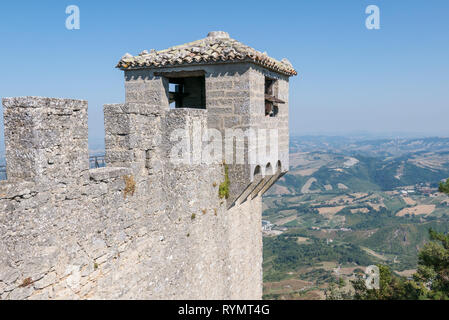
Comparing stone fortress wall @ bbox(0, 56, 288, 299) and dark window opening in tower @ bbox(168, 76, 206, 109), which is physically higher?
dark window opening in tower @ bbox(168, 76, 206, 109)

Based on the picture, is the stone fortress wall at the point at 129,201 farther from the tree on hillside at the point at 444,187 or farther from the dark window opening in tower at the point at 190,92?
the tree on hillside at the point at 444,187

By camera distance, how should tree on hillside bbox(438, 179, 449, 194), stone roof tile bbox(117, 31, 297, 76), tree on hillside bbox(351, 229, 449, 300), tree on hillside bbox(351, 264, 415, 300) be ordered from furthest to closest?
tree on hillside bbox(351, 264, 415, 300), tree on hillside bbox(351, 229, 449, 300), tree on hillside bbox(438, 179, 449, 194), stone roof tile bbox(117, 31, 297, 76)

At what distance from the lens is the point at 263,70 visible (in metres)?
10.5

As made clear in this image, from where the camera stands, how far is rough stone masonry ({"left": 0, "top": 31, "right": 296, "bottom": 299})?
5258 mm

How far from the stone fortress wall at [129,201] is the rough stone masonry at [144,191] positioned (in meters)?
0.02

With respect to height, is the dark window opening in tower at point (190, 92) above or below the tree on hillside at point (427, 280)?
above

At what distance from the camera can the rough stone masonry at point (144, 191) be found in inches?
207

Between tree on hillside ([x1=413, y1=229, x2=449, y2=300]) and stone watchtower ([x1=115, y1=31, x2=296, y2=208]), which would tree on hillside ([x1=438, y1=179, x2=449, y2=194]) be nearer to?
tree on hillside ([x1=413, y1=229, x2=449, y2=300])

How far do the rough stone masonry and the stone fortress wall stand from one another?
0.7 inches

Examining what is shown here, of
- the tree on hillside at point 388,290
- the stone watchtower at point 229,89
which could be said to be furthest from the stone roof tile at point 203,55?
the tree on hillside at point 388,290

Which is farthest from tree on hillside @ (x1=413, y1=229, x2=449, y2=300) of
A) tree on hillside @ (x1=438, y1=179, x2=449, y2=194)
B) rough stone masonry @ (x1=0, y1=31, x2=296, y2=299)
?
rough stone masonry @ (x1=0, y1=31, x2=296, y2=299)

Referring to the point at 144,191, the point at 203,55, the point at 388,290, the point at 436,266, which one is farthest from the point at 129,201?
the point at 388,290

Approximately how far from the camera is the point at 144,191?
7516mm

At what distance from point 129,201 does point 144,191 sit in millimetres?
483
